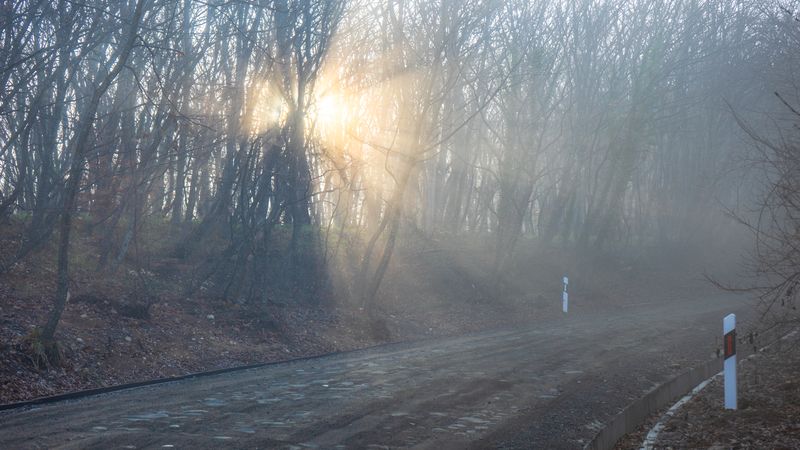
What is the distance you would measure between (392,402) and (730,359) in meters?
4.37

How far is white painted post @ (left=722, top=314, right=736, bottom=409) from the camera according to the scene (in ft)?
33.7

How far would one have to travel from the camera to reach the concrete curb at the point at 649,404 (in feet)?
30.7

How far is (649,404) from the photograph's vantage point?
1180cm

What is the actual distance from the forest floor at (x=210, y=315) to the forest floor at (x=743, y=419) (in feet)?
28.4

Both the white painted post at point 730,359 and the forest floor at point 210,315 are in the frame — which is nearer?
the white painted post at point 730,359

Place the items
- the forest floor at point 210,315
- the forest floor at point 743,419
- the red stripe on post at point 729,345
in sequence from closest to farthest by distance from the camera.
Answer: the forest floor at point 743,419 < the red stripe on post at point 729,345 < the forest floor at point 210,315

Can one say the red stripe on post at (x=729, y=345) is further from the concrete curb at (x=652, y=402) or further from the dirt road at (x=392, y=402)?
the dirt road at (x=392, y=402)

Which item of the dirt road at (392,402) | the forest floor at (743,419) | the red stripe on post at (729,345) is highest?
the red stripe on post at (729,345)

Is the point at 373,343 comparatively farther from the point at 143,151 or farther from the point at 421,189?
the point at 421,189

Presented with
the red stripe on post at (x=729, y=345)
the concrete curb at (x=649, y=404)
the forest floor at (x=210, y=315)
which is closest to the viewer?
the concrete curb at (x=649, y=404)

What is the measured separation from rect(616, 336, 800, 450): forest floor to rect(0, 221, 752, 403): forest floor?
28.4 feet

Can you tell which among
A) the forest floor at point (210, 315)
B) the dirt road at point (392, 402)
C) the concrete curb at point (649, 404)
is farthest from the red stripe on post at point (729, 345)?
the forest floor at point (210, 315)

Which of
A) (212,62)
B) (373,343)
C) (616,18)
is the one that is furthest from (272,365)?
(616,18)

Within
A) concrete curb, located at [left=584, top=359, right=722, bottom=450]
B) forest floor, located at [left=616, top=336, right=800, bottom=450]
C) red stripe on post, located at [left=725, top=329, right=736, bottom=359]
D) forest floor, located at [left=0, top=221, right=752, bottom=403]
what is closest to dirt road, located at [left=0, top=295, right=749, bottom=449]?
concrete curb, located at [left=584, top=359, right=722, bottom=450]
